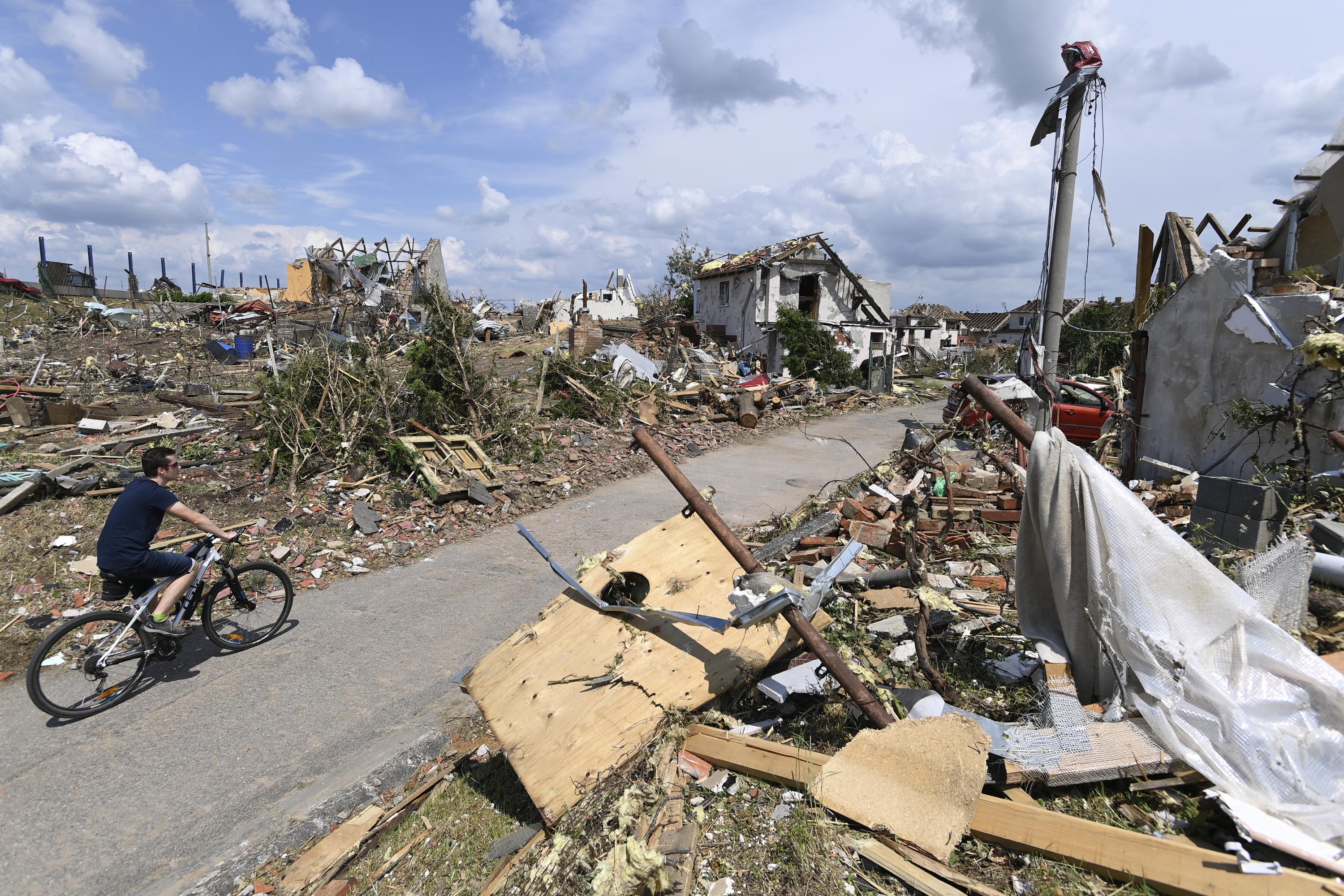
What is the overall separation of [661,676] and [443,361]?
899cm

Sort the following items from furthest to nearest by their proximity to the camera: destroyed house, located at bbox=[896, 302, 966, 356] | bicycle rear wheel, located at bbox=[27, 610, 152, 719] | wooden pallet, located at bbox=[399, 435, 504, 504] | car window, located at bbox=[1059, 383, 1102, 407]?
destroyed house, located at bbox=[896, 302, 966, 356] → car window, located at bbox=[1059, 383, 1102, 407] → wooden pallet, located at bbox=[399, 435, 504, 504] → bicycle rear wheel, located at bbox=[27, 610, 152, 719]

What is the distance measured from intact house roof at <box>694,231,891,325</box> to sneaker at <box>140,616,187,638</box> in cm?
2109

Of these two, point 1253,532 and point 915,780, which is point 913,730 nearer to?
point 915,780

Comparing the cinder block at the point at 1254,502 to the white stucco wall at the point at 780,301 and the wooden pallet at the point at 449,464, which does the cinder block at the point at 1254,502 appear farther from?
the white stucco wall at the point at 780,301

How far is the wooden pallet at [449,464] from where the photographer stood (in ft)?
30.0

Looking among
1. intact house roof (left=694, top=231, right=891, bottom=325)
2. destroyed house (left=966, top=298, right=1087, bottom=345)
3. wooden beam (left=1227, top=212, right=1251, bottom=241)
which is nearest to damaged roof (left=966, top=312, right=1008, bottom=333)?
destroyed house (left=966, top=298, right=1087, bottom=345)

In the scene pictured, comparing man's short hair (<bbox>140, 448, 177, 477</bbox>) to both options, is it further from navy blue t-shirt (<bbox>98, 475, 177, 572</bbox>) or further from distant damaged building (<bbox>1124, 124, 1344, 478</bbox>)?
distant damaged building (<bbox>1124, 124, 1344, 478</bbox>)

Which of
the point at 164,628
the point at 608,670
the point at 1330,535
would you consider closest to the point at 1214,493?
the point at 1330,535

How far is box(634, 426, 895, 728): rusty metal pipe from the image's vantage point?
2.80 m

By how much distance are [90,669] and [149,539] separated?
972 mm

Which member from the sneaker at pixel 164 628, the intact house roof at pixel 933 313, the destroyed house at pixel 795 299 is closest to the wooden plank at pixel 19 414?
the sneaker at pixel 164 628

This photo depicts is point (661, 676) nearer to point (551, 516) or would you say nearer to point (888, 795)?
point (888, 795)

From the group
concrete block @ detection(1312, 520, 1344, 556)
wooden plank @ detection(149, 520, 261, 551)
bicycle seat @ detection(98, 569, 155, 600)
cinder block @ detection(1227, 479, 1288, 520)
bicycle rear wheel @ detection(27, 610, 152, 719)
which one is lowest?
bicycle rear wheel @ detection(27, 610, 152, 719)

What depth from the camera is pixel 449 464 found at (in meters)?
9.88
